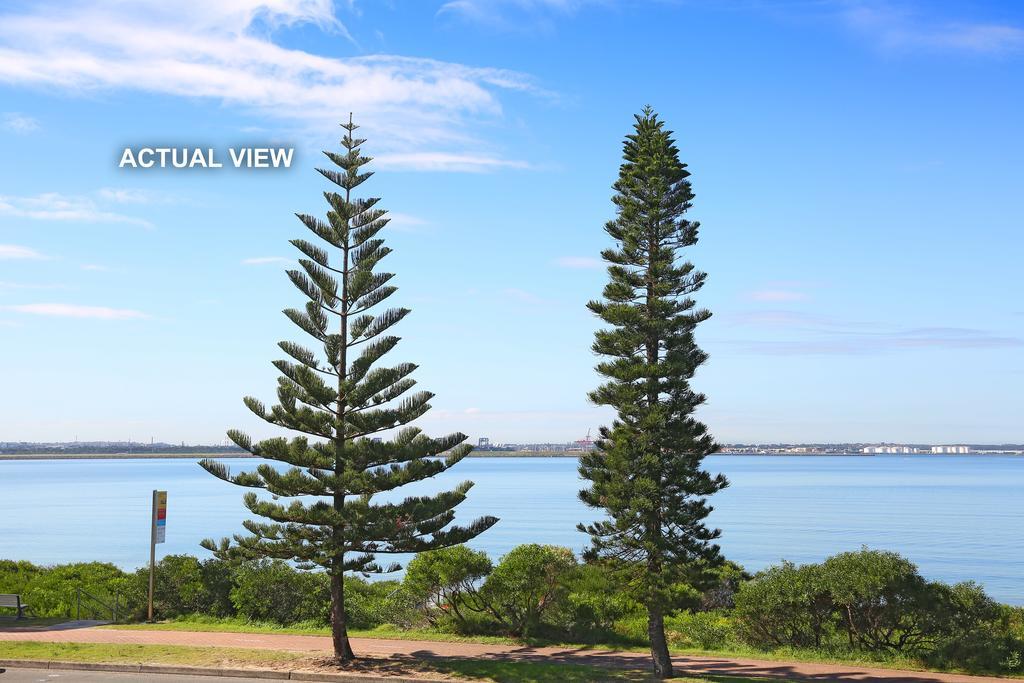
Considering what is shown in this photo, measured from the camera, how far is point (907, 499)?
9350 centimetres

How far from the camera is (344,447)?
47.9 feet

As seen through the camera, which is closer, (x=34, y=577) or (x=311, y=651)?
(x=311, y=651)

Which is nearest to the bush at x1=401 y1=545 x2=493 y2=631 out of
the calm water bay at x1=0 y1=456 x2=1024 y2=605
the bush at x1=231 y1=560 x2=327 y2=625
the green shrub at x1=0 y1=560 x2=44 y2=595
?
the bush at x1=231 y1=560 x2=327 y2=625

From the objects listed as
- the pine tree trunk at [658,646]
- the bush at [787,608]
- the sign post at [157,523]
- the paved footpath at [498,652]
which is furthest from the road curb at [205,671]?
the bush at [787,608]

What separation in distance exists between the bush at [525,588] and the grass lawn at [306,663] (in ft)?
8.53

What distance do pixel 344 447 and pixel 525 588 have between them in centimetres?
439

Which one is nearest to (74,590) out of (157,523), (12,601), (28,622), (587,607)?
(12,601)

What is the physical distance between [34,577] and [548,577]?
13705 mm

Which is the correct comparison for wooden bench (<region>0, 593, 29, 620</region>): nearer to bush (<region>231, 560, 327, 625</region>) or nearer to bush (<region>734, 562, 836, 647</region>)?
bush (<region>231, 560, 327, 625</region>)

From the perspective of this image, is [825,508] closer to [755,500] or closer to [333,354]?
[755,500]

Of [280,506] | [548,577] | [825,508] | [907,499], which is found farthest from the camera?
[907,499]

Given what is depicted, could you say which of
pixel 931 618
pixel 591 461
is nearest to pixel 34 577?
pixel 591 461

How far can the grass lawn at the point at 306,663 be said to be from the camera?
13070mm

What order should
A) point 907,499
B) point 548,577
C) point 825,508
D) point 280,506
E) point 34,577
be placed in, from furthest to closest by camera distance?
1. point 907,499
2. point 825,508
3. point 34,577
4. point 548,577
5. point 280,506
